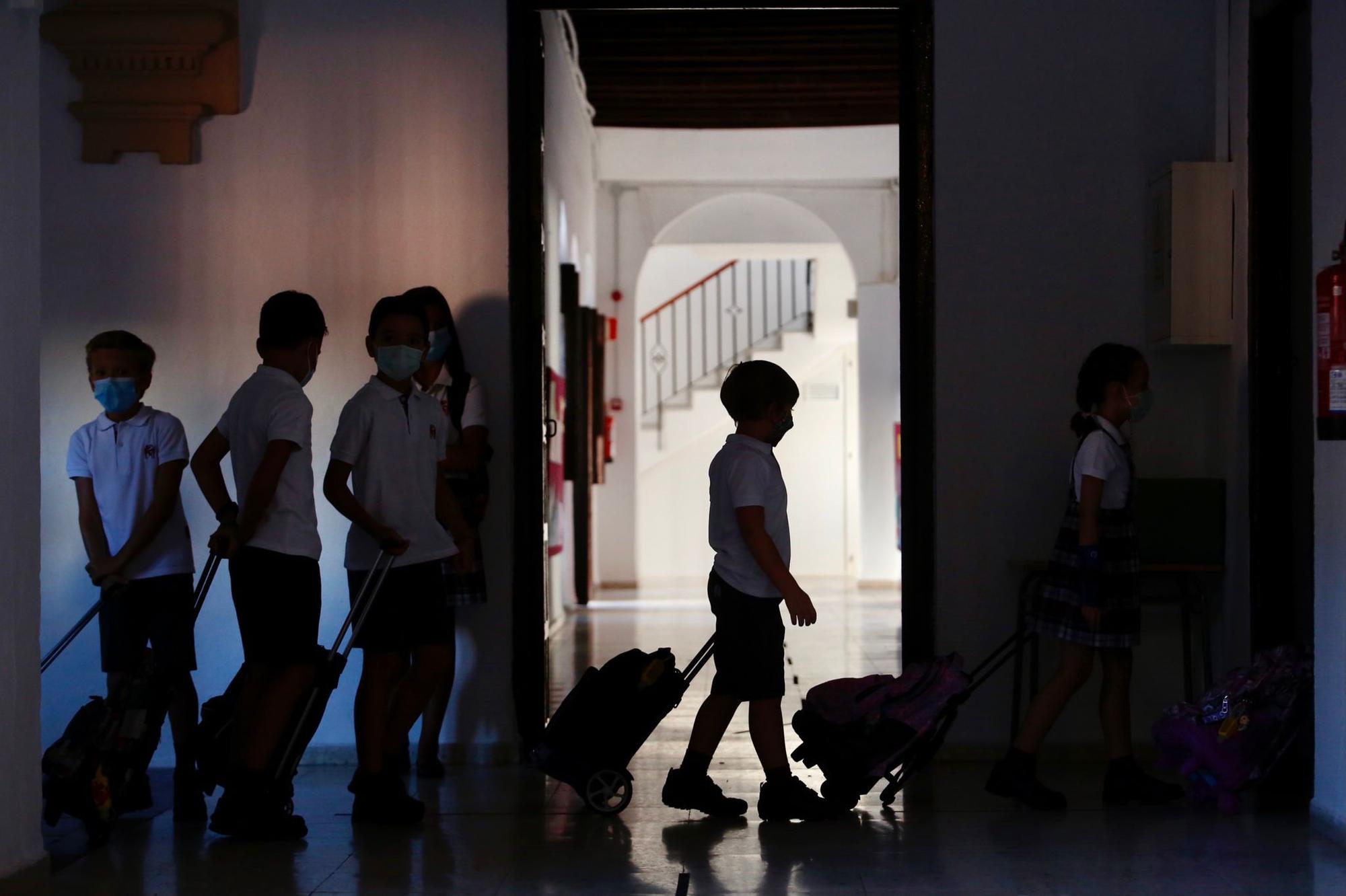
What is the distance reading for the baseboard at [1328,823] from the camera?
3375 millimetres

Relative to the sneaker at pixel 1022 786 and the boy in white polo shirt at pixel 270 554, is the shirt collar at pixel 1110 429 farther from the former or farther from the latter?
the boy in white polo shirt at pixel 270 554

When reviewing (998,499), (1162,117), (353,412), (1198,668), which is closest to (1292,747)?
(1198,668)

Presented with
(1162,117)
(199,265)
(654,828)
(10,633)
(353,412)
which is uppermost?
(1162,117)

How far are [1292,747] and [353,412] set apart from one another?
264 centimetres

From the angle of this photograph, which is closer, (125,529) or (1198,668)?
(125,529)

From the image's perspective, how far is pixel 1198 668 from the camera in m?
4.57

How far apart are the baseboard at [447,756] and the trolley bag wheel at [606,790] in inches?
34.2

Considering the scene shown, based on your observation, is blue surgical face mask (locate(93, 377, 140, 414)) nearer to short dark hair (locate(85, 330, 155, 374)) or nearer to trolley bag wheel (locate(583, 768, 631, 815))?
short dark hair (locate(85, 330, 155, 374))

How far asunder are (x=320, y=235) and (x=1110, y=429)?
243 cm

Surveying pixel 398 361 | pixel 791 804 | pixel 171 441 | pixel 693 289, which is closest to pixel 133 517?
pixel 171 441

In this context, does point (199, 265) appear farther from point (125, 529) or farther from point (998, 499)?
point (998, 499)

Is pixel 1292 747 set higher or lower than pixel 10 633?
lower

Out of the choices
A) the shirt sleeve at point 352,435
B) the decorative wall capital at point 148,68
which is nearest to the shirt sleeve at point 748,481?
the shirt sleeve at point 352,435

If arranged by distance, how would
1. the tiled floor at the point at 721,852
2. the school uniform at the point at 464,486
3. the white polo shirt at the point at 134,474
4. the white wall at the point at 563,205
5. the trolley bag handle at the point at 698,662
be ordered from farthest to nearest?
the white wall at the point at 563,205 < the school uniform at the point at 464,486 < the white polo shirt at the point at 134,474 < the trolley bag handle at the point at 698,662 < the tiled floor at the point at 721,852
